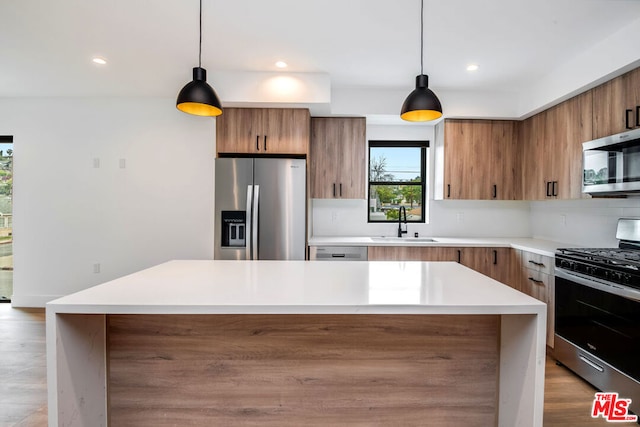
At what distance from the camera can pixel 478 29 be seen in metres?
2.31

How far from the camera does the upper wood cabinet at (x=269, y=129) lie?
335 centimetres

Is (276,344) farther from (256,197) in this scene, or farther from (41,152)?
(41,152)

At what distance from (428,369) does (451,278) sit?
1.50ft

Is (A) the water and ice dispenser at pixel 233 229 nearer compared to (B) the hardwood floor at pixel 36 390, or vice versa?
(B) the hardwood floor at pixel 36 390

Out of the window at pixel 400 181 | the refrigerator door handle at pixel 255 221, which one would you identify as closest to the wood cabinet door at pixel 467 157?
the window at pixel 400 181

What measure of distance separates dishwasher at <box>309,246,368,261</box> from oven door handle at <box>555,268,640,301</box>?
1.66 meters

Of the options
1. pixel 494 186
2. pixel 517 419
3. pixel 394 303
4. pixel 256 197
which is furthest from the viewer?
pixel 494 186

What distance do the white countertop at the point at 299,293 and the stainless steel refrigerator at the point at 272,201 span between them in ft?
4.42

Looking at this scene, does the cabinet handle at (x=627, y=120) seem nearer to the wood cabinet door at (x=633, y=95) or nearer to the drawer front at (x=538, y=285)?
the wood cabinet door at (x=633, y=95)

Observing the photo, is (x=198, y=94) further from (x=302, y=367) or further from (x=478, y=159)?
(x=478, y=159)

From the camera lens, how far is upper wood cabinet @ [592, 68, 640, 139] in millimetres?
2236

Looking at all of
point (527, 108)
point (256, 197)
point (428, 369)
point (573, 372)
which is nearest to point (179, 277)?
point (428, 369)

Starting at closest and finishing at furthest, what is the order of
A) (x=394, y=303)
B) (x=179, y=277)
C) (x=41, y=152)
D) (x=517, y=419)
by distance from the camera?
→ 1. (x=394, y=303)
2. (x=517, y=419)
3. (x=179, y=277)
4. (x=41, y=152)

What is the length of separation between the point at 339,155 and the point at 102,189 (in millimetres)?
2860
